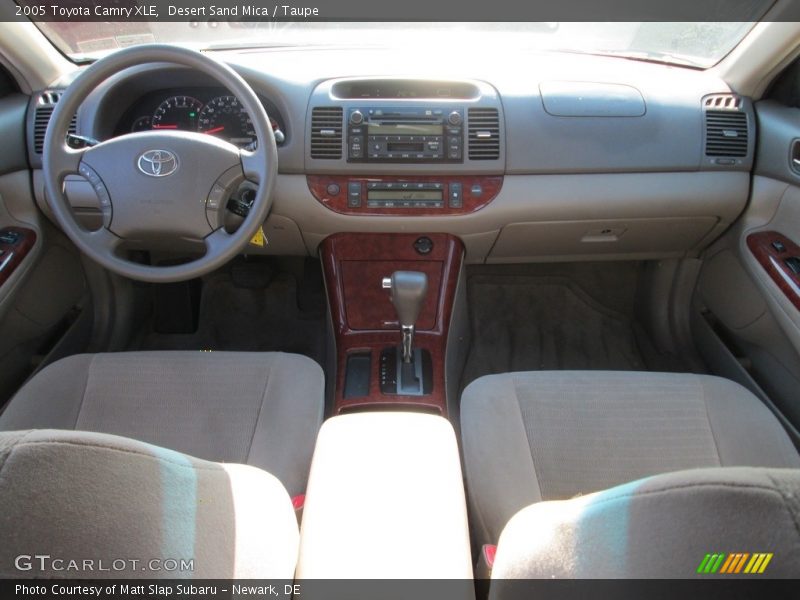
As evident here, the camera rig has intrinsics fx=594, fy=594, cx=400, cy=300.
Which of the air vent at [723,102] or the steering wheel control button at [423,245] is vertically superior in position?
the air vent at [723,102]

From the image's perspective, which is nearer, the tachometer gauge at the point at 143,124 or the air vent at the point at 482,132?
the air vent at the point at 482,132

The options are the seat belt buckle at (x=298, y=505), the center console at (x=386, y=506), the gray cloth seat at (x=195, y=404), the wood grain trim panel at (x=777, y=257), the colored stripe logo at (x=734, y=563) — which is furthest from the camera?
the wood grain trim panel at (x=777, y=257)

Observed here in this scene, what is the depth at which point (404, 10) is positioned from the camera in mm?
2006

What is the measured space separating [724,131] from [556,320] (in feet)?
3.36

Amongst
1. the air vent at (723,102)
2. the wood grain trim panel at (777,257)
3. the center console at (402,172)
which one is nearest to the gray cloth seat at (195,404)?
the center console at (402,172)

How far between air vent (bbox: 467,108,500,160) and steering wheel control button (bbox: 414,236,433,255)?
34cm

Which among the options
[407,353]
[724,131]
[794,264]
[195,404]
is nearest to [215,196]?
[195,404]

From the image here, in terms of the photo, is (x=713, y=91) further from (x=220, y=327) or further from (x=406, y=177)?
(x=220, y=327)

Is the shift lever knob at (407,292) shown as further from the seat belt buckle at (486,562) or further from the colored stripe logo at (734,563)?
the colored stripe logo at (734,563)

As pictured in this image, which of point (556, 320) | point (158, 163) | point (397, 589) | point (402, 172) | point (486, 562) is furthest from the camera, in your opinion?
point (556, 320)

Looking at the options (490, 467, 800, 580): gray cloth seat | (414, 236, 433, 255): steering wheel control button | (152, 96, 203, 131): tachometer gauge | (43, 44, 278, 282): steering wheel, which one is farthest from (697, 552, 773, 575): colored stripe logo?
(152, 96, 203, 131): tachometer gauge

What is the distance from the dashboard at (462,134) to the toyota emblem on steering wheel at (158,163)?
35 centimetres

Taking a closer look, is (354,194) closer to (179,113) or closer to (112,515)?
(179,113)

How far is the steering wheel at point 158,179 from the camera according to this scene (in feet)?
5.08
